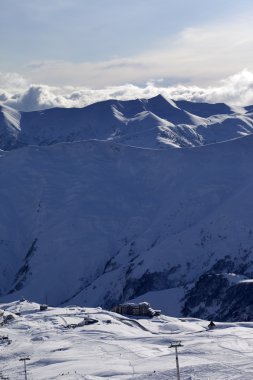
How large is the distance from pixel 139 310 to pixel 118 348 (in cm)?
Answer: 4437

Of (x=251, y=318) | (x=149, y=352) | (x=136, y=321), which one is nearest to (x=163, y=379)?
(x=149, y=352)

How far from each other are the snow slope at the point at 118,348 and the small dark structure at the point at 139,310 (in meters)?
3.62

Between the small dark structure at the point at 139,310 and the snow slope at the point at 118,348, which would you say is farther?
the small dark structure at the point at 139,310

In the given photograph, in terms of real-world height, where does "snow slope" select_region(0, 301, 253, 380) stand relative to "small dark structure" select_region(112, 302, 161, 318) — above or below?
above

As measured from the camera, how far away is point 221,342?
102688mm

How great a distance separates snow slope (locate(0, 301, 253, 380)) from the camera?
85.1m

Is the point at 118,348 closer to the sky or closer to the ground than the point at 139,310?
closer to the sky

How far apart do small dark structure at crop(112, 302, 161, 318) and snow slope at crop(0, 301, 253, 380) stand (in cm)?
362

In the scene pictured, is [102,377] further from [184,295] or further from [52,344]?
[184,295]

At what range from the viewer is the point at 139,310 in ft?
488

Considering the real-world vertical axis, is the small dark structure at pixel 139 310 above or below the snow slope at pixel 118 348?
below

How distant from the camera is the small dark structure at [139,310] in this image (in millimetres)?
147500

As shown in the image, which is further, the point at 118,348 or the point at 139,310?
the point at 139,310

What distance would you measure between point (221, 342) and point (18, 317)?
46393mm
